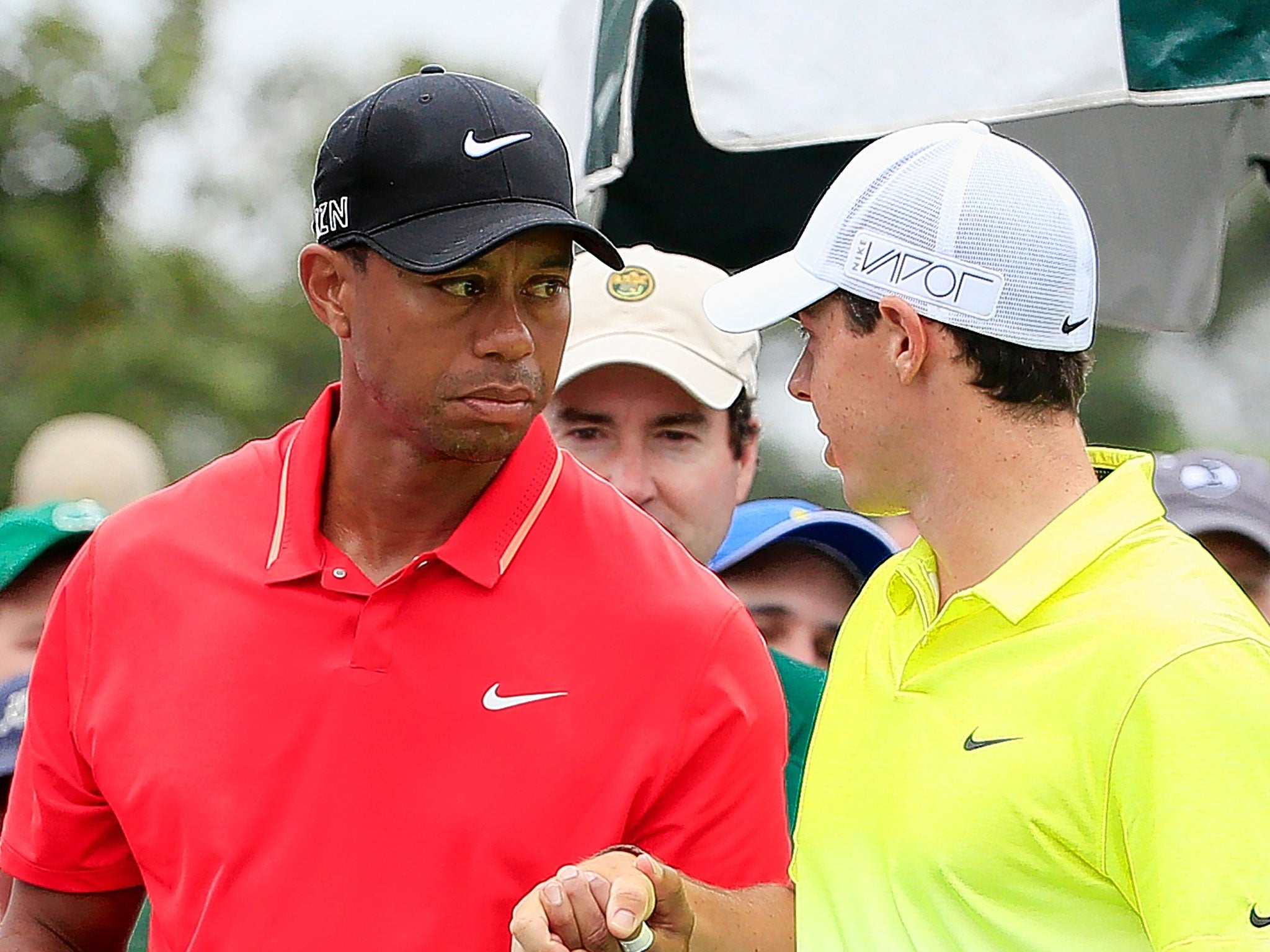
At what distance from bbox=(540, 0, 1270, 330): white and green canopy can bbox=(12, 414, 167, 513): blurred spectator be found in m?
1.81

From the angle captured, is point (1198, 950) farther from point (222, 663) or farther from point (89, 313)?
point (89, 313)

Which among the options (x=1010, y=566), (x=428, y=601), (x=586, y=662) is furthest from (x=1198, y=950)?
(x=428, y=601)

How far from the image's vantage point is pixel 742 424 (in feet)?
11.9

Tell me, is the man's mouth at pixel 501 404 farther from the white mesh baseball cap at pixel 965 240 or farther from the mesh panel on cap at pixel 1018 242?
the mesh panel on cap at pixel 1018 242

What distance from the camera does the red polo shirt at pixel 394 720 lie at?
2344 millimetres

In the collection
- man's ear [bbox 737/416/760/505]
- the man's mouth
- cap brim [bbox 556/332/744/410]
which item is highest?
the man's mouth

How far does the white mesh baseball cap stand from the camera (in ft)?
7.17

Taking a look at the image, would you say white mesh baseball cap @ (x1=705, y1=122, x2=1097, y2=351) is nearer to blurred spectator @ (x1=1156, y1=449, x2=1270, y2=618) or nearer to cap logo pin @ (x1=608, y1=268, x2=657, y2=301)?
cap logo pin @ (x1=608, y1=268, x2=657, y2=301)

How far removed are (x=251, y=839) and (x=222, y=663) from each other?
0.27 metres

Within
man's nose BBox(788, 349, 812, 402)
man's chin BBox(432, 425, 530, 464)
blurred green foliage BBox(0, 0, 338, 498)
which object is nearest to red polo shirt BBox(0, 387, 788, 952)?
man's chin BBox(432, 425, 530, 464)

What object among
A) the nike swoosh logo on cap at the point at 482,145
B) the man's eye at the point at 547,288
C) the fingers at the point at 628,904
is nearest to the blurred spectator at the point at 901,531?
the man's eye at the point at 547,288

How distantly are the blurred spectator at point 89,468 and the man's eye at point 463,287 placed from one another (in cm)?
273

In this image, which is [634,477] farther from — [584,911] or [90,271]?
[90,271]

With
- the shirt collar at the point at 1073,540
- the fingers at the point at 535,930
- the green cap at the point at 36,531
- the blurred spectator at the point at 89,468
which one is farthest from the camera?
the blurred spectator at the point at 89,468
